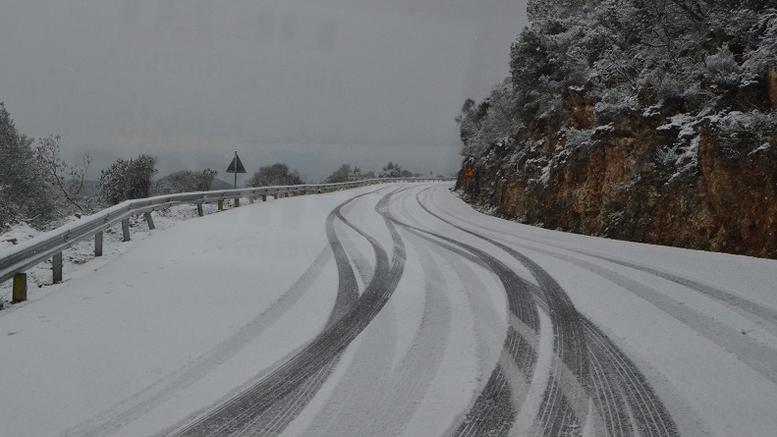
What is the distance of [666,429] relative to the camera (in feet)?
8.77

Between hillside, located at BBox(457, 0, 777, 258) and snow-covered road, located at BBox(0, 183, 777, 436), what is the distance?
196 cm

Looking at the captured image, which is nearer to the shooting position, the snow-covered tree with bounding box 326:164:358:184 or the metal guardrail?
the metal guardrail

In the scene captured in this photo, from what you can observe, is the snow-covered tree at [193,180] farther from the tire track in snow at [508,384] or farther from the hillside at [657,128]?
the tire track in snow at [508,384]

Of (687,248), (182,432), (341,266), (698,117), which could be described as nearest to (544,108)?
(698,117)

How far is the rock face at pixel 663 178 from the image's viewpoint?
8.25m

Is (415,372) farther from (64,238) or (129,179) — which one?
(129,179)

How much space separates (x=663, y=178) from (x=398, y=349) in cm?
952

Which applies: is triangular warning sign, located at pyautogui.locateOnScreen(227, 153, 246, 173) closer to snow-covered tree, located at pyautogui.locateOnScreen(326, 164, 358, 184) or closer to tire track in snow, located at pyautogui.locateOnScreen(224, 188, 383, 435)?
tire track in snow, located at pyautogui.locateOnScreen(224, 188, 383, 435)

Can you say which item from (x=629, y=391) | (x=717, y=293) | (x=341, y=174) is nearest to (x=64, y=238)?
(x=629, y=391)

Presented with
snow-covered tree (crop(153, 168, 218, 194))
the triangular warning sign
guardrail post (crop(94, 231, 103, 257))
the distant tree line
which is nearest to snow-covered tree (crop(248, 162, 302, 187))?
snow-covered tree (crop(153, 168, 218, 194))

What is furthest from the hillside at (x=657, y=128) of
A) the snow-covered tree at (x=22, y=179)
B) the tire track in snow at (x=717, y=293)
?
the snow-covered tree at (x=22, y=179)

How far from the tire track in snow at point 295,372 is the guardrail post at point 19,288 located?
13.9 feet

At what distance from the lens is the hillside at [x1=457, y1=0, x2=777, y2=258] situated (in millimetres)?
8555

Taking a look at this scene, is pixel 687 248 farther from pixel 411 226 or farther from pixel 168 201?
pixel 168 201
